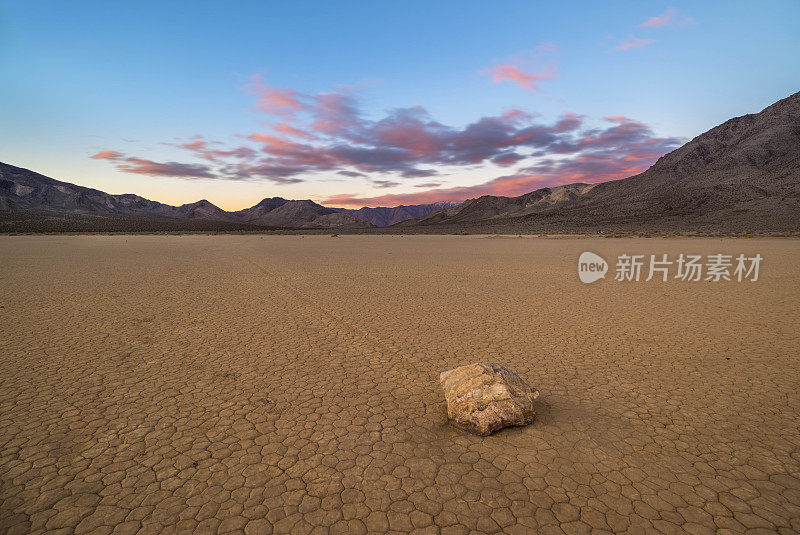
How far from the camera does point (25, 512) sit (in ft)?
10.7

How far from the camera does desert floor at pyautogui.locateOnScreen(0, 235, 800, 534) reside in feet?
10.6

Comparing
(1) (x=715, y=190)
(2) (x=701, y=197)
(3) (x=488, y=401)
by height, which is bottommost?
(3) (x=488, y=401)

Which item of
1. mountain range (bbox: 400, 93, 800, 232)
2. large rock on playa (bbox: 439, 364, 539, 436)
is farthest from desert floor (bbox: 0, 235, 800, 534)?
mountain range (bbox: 400, 93, 800, 232)

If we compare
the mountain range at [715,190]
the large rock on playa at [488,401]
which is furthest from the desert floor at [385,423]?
the mountain range at [715,190]

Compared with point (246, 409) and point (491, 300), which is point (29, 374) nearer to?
point (246, 409)

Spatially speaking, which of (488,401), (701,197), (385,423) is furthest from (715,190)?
(385,423)

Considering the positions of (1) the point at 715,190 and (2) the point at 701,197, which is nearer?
(2) the point at 701,197

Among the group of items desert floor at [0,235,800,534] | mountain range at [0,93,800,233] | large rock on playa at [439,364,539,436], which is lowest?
desert floor at [0,235,800,534]

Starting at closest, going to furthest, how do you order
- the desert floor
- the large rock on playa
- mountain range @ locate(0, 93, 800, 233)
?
the desert floor → the large rock on playa → mountain range @ locate(0, 93, 800, 233)

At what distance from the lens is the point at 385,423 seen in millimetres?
4660

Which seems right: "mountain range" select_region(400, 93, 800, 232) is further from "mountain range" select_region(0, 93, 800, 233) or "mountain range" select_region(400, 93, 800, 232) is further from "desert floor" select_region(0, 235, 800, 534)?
"desert floor" select_region(0, 235, 800, 534)

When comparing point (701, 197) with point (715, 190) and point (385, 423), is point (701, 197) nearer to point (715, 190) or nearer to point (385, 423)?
point (715, 190)

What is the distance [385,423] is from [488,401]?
1.28 m

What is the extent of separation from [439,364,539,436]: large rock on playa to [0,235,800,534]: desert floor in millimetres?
146
